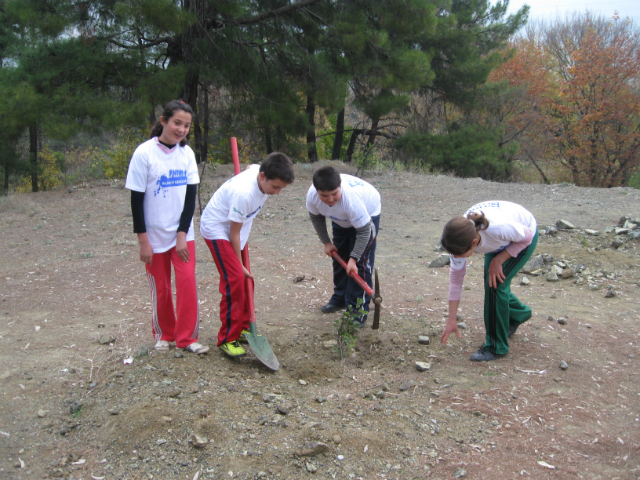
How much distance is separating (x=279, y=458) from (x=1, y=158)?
1061 centimetres

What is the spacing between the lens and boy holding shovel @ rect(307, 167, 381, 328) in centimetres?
306

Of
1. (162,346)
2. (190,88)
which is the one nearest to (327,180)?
(162,346)

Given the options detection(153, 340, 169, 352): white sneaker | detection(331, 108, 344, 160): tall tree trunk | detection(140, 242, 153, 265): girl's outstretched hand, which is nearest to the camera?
detection(140, 242, 153, 265): girl's outstretched hand

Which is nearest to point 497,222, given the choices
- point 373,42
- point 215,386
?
point 215,386

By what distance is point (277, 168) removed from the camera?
2.78m

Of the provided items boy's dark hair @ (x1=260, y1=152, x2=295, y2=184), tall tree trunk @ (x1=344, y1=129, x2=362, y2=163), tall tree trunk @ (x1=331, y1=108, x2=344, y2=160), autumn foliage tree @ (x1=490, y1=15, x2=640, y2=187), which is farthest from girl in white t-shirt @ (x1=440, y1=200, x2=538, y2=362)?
autumn foliage tree @ (x1=490, y1=15, x2=640, y2=187)

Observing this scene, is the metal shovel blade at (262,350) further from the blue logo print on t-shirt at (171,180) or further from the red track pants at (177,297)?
the blue logo print on t-shirt at (171,180)

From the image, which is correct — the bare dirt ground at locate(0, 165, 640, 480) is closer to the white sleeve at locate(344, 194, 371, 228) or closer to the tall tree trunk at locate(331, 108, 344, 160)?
the white sleeve at locate(344, 194, 371, 228)

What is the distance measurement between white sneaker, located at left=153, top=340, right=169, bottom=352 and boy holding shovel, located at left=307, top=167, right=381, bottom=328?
1174 mm

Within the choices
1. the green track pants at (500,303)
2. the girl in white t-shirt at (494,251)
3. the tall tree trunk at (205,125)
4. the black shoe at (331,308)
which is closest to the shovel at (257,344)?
the black shoe at (331,308)

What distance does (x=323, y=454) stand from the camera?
228 centimetres

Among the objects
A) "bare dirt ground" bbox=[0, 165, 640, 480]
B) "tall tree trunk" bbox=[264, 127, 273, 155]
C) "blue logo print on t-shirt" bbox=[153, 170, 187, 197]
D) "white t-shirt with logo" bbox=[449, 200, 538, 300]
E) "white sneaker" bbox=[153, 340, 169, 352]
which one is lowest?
"bare dirt ground" bbox=[0, 165, 640, 480]

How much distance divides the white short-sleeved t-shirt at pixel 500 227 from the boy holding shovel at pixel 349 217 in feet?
2.35

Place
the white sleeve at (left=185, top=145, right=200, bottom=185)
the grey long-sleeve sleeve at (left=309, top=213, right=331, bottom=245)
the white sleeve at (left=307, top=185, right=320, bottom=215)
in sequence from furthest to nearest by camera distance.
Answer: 1. the grey long-sleeve sleeve at (left=309, top=213, right=331, bottom=245)
2. the white sleeve at (left=307, top=185, right=320, bottom=215)
3. the white sleeve at (left=185, top=145, right=200, bottom=185)
